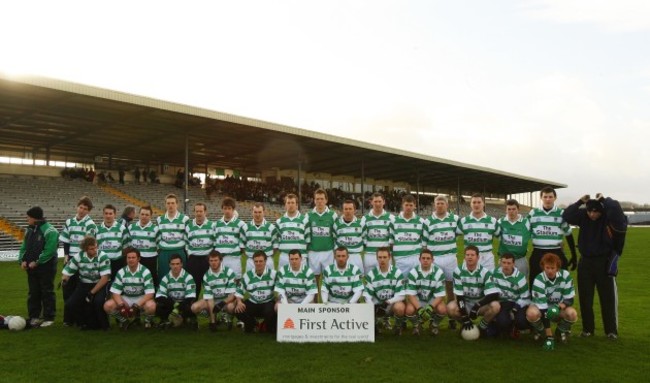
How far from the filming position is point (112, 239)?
6977 mm

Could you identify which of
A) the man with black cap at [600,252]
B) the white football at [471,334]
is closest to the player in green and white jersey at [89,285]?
the white football at [471,334]

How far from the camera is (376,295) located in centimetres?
637

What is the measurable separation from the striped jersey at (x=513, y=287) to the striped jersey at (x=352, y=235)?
74.5 inches

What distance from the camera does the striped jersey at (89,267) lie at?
259 inches

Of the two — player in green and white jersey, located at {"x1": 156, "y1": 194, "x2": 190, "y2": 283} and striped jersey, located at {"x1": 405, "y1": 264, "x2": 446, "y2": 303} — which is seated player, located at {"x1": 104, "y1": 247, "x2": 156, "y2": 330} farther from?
striped jersey, located at {"x1": 405, "y1": 264, "x2": 446, "y2": 303}

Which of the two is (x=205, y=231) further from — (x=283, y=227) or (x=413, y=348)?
(x=413, y=348)

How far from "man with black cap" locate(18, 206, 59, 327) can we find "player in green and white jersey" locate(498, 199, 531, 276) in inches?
230

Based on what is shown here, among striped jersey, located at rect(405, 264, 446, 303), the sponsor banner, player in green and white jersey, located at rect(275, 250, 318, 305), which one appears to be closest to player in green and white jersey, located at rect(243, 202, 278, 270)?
player in green and white jersey, located at rect(275, 250, 318, 305)

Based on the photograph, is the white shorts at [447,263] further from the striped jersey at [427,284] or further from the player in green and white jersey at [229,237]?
the player in green and white jersey at [229,237]

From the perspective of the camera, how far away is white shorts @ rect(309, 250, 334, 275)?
24.0ft

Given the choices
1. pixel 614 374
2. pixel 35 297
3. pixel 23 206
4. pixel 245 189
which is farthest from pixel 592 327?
pixel 245 189

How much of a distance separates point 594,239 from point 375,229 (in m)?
2.69

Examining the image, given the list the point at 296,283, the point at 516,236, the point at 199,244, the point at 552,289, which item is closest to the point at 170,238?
the point at 199,244

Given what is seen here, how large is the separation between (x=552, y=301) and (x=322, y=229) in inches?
122
